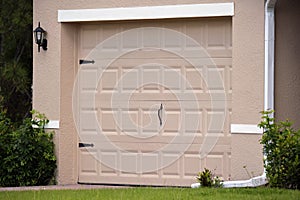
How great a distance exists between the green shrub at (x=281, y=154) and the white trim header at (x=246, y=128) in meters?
0.49

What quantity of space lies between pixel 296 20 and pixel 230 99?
1479 millimetres

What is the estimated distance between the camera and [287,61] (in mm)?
10344

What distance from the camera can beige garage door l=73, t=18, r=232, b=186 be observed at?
35.5 ft

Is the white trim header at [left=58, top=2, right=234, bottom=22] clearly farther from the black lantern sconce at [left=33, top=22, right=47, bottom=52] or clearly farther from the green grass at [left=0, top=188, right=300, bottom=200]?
the green grass at [left=0, top=188, right=300, bottom=200]

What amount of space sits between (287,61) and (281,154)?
1.58 meters

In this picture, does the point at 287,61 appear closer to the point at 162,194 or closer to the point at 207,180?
the point at 207,180

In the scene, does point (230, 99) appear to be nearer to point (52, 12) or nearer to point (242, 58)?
point (242, 58)

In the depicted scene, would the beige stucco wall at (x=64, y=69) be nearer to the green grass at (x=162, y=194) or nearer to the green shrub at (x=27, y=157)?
the green shrub at (x=27, y=157)

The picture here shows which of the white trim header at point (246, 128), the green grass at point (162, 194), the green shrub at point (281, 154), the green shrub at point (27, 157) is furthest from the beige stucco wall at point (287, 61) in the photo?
the green shrub at point (27, 157)

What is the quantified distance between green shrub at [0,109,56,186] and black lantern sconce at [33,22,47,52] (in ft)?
3.98

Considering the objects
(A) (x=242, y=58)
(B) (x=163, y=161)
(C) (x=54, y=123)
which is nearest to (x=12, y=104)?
(C) (x=54, y=123)

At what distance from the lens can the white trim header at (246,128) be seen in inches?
404

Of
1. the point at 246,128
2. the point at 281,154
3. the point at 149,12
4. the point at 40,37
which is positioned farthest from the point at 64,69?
the point at 281,154

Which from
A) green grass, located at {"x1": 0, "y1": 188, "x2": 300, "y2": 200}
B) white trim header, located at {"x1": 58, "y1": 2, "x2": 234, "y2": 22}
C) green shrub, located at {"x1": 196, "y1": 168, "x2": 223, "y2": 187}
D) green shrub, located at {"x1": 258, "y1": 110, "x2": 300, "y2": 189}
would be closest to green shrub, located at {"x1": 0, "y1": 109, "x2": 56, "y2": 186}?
green grass, located at {"x1": 0, "y1": 188, "x2": 300, "y2": 200}
